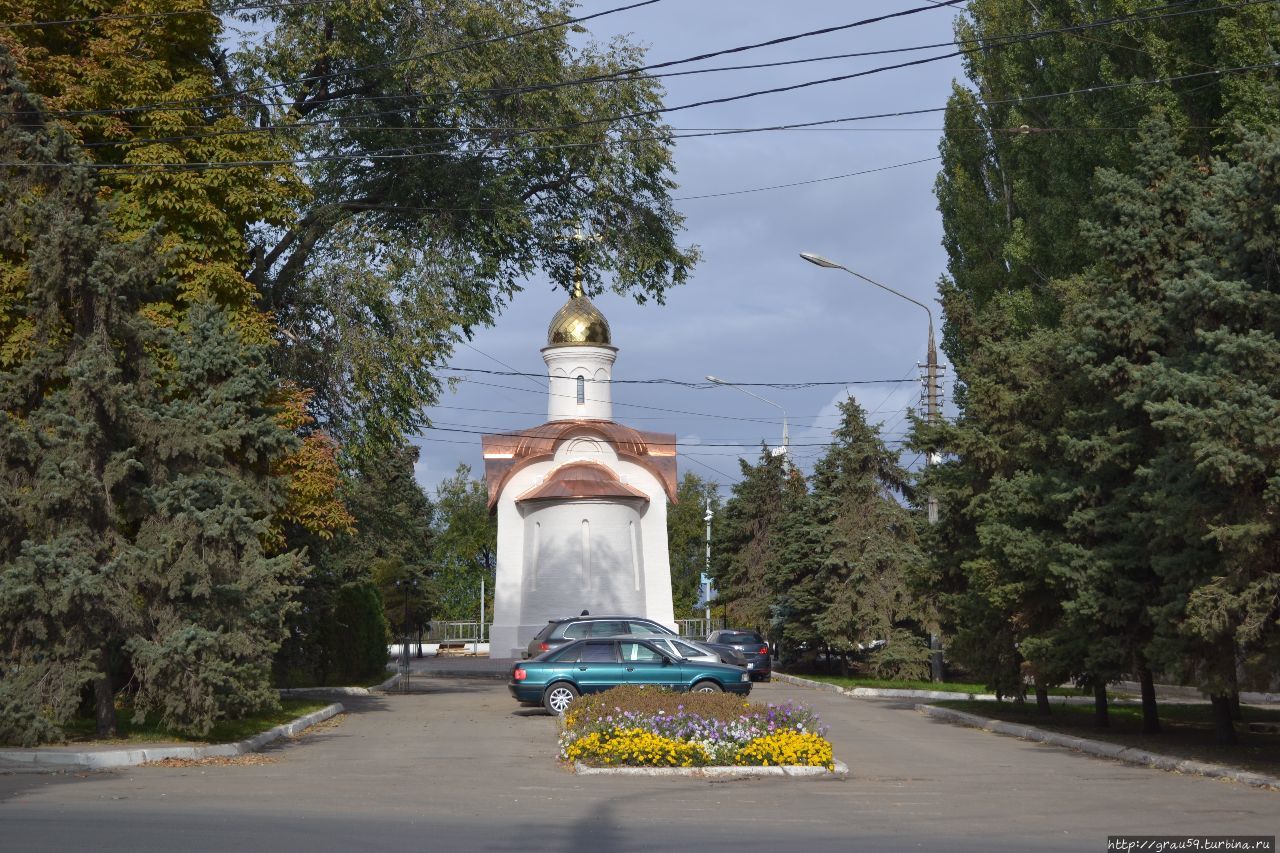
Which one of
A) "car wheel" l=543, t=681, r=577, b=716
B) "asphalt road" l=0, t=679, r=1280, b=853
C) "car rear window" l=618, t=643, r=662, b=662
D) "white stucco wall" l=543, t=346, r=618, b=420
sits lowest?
"asphalt road" l=0, t=679, r=1280, b=853

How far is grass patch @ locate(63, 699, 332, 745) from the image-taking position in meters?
17.3

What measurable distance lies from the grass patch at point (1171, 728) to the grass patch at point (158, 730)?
40.4 feet

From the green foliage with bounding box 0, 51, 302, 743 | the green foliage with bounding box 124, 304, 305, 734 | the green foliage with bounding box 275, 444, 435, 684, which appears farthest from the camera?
the green foliage with bounding box 275, 444, 435, 684

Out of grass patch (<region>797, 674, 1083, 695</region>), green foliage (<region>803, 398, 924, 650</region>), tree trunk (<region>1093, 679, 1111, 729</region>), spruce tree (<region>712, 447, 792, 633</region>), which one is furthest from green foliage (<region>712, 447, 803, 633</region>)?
tree trunk (<region>1093, 679, 1111, 729</region>)

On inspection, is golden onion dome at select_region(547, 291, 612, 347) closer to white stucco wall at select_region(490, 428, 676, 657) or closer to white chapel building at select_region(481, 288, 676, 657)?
white chapel building at select_region(481, 288, 676, 657)

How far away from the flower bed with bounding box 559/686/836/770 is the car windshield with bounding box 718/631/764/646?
22.0 meters

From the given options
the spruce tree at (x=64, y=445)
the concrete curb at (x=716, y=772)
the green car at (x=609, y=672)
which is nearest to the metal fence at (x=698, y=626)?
the green car at (x=609, y=672)

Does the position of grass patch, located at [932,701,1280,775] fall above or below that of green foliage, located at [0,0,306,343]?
below

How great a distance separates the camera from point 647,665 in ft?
78.4

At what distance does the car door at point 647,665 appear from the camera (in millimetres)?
23812

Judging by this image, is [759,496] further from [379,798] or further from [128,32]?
[379,798]

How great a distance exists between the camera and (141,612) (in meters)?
17.1

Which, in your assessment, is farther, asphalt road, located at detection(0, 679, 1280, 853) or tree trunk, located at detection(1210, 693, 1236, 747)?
tree trunk, located at detection(1210, 693, 1236, 747)

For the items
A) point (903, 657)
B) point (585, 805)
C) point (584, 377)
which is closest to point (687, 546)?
point (584, 377)
